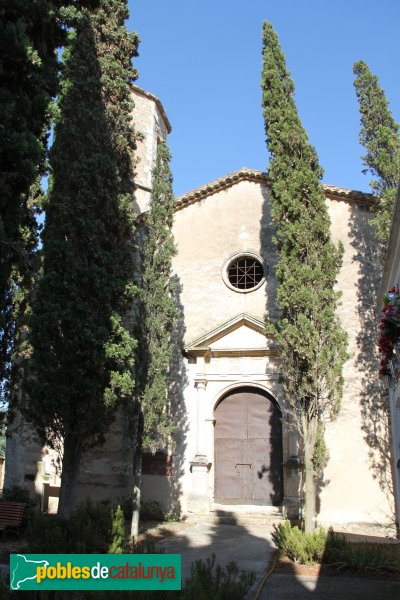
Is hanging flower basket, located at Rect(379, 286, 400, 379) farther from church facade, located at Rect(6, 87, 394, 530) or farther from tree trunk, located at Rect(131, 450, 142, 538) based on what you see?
tree trunk, located at Rect(131, 450, 142, 538)

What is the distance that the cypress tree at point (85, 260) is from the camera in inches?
347

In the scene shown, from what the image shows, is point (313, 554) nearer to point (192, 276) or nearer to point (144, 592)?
point (144, 592)

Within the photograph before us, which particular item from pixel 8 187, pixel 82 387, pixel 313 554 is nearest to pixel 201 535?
pixel 313 554

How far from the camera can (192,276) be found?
14305 mm

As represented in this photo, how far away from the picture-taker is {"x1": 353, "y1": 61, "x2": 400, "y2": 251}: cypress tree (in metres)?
12.1

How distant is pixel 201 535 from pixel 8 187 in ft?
25.4

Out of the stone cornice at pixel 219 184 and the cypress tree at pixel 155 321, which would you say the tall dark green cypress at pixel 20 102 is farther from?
the stone cornice at pixel 219 184

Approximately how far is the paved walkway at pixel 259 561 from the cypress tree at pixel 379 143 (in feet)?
22.6

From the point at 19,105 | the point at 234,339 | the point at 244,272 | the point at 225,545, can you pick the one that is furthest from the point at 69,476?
the point at 244,272

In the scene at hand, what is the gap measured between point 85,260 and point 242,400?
18.9 ft

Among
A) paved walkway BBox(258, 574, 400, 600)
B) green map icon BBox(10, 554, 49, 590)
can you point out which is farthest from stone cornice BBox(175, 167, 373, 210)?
green map icon BBox(10, 554, 49, 590)

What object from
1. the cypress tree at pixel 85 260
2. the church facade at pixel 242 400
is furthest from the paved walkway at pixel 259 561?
the cypress tree at pixel 85 260

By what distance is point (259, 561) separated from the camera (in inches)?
315

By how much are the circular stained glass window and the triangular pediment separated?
0.98m
